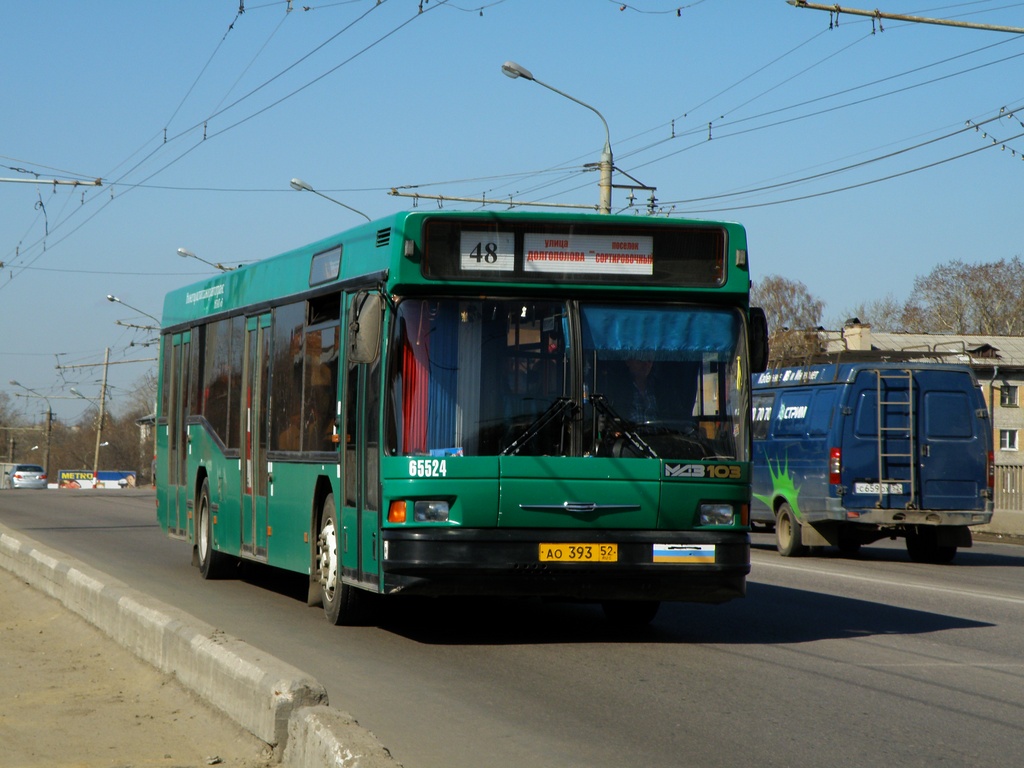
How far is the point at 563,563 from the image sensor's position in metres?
9.68

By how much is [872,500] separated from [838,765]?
14.1 m

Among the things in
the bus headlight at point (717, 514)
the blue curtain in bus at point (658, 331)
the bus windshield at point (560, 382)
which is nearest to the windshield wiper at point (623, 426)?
the bus windshield at point (560, 382)

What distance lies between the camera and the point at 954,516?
20016 millimetres

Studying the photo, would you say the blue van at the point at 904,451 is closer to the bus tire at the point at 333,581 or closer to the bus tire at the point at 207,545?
the bus tire at the point at 207,545

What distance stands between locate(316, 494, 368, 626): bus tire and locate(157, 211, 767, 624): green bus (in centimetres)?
33

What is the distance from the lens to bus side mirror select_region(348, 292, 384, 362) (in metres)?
9.81

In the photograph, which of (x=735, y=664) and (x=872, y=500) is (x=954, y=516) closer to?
(x=872, y=500)

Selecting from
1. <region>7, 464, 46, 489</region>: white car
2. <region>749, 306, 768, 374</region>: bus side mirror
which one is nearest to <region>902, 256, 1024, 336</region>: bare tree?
<region>7, 464, 46, 489</region>: white car

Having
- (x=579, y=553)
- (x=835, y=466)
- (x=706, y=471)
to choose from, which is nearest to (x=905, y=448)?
(x=835, y=466)

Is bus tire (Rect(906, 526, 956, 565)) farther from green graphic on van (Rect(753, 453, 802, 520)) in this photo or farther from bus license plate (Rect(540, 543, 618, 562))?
bus license plate (Rect(540, 543, 618, 562))

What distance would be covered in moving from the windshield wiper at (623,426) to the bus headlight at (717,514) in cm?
52

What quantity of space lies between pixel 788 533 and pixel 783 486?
2.31 feet

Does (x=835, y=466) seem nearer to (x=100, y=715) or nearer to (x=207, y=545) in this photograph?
(x=207, y=545)

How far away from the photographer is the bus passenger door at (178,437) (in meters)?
16.8
